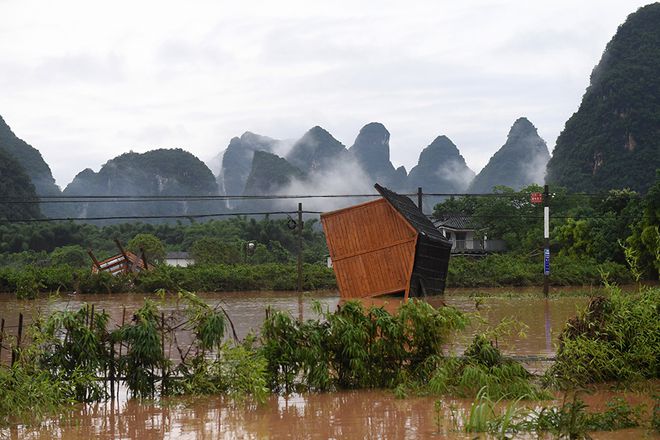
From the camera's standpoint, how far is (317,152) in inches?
4321

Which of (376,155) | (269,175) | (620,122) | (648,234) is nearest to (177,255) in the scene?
(648,234)

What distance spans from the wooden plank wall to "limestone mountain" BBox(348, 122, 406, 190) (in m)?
89.0

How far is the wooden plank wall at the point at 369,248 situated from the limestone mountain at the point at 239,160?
90276 millimetres

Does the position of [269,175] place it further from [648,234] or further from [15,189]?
[648,234]

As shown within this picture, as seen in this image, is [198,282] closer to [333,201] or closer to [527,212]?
[527,212]

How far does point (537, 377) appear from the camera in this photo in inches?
352

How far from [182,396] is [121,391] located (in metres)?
0.73

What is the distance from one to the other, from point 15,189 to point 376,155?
68319mm

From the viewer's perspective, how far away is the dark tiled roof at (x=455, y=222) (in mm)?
49688

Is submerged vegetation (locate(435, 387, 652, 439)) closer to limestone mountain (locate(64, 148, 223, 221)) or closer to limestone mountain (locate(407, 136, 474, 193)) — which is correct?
limestone mountain (locate(64, 148, 223, 221))

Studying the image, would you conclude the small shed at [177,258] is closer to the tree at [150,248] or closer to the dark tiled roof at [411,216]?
the tree at [150,248]

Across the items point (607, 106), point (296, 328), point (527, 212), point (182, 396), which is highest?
point (607, 106)

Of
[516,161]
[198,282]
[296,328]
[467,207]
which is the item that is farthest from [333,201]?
[296,328]

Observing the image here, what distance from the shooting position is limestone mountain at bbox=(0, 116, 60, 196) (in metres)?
80.4
